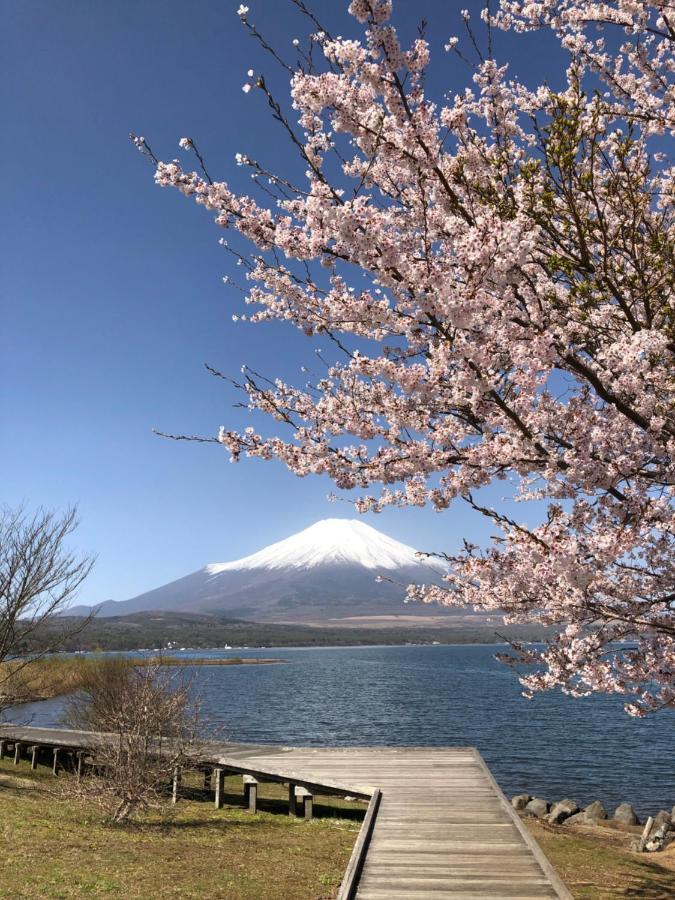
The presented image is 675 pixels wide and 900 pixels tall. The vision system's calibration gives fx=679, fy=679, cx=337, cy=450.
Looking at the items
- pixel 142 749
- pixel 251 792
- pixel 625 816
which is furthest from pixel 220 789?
pixel 625 816

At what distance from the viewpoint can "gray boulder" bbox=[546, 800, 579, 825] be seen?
2159 centimetres

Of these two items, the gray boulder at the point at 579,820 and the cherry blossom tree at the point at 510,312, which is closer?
the cherry blossom tree at the point at 510,312

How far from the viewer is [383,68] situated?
199 inches

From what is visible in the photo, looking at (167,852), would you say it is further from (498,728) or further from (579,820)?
(498,728)

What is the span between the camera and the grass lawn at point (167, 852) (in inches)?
374

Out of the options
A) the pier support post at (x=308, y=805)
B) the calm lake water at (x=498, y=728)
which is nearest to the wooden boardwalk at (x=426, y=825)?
the pier support post at (x=308, y=805)

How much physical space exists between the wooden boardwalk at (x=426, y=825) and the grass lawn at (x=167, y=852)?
3.80 ft

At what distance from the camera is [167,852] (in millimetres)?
11633

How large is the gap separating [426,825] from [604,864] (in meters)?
7.83

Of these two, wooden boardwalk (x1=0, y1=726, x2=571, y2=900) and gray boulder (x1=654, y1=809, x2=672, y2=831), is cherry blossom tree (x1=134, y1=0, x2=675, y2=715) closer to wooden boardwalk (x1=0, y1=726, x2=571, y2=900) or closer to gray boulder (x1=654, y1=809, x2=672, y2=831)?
wooden boardwalk (x1=0, y1=726, x2=571, y2=900)

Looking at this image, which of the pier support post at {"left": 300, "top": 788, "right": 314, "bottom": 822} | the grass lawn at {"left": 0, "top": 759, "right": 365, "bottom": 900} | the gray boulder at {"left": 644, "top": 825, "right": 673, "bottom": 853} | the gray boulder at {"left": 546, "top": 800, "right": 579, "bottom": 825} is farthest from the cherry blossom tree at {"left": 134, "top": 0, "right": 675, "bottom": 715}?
the gray boulder at {"left": 546, "top": 800, "right": 579, "bottom": 825}

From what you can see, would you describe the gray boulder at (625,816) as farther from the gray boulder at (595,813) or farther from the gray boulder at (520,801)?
the gray boulder at (520,801)

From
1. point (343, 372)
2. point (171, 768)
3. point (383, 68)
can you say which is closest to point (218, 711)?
point (171, 768)

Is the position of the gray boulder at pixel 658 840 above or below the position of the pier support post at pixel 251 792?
below
